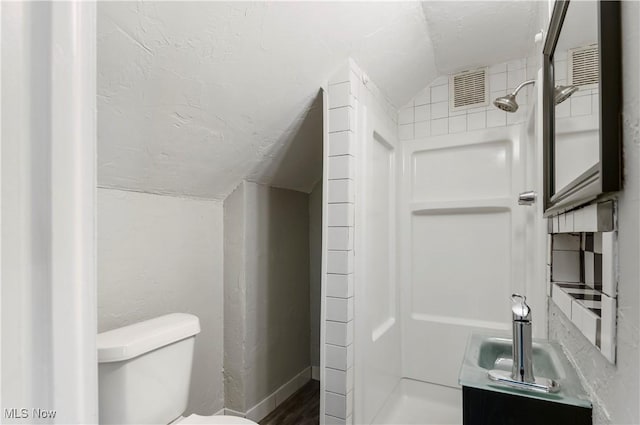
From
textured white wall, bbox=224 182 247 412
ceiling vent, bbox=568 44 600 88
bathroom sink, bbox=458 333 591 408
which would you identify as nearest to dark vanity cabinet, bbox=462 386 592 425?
bathroom sink, bbox=458 333 591 408

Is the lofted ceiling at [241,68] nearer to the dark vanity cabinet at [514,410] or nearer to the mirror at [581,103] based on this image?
the mirror at [581,103]

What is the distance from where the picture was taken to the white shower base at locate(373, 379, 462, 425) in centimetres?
212

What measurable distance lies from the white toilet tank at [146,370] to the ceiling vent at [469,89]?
1.92m

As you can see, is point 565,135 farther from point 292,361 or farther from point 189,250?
point 292,361

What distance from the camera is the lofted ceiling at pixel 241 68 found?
1123 mm

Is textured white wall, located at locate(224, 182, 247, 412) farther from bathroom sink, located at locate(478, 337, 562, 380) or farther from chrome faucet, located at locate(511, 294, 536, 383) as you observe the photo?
chrome faucet, located at locate(511, 294, 536, 383)

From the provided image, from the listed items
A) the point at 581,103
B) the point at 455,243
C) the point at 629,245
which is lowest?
the point at 455,243

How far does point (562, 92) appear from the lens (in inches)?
36.6

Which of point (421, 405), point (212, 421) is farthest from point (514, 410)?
point (421, 405)

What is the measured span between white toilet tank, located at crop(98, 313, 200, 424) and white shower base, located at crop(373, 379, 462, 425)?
115cm

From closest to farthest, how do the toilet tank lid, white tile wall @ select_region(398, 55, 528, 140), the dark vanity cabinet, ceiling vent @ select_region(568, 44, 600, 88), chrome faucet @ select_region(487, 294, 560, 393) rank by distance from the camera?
ceiling vent @ select_region(568, 44, 600, 88) → the dark vanity cabinet → chrome faucet @ select_region(487, 294, 560, 393) → the toilet tank lid → white tile wall @ select_region(398, 55, 528, 140)

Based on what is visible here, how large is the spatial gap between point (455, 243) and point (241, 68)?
1.62 m

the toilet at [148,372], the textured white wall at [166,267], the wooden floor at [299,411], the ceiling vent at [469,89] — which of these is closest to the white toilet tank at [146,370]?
the toilet at [148,372]

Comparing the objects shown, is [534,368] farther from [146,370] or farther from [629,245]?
[146,370]
